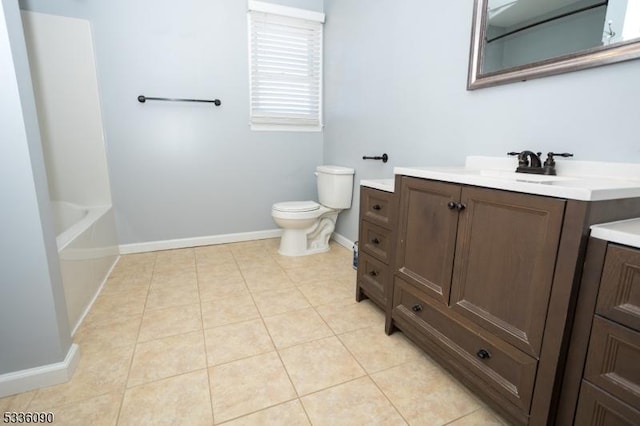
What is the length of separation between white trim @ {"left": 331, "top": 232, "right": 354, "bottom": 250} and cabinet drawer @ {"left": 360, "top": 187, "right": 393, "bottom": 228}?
103 cm

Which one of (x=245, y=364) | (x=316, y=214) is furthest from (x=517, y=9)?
(x=245, y=364)

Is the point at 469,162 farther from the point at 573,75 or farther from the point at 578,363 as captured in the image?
the point at 578,363

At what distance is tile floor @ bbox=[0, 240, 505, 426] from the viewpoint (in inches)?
45.4

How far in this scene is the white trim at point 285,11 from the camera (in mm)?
2674

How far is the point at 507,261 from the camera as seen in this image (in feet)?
3.27

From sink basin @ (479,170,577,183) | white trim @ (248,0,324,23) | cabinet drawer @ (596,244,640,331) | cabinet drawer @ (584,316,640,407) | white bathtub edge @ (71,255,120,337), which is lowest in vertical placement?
white bathtub edge @ (71,255,120,337)

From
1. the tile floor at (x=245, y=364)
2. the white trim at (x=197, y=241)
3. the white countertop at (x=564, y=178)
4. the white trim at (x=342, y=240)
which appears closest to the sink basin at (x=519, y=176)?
the white countertop at (x=564, y=178)

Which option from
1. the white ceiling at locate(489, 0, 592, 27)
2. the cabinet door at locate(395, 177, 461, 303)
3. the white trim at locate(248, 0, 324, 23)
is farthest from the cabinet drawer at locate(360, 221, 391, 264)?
the white trim at locate(248, 0, 324, 23)

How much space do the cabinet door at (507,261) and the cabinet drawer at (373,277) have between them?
0.54 m

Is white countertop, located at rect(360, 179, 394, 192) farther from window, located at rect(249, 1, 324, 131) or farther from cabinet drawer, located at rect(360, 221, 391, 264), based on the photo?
window, located at rect(249, 1, 324, 131)

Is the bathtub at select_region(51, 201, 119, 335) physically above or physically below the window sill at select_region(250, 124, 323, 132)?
below

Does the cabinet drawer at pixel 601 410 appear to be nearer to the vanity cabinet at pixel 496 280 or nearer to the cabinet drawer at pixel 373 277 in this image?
the vanity cabinet at pixel 496 280

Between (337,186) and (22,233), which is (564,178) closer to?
(337,186)

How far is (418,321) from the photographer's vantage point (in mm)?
1409
